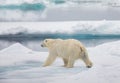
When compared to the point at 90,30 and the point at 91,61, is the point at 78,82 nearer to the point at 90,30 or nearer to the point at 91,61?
the point at 91,61

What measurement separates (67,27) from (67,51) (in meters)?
0.16

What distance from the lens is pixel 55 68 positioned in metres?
1.79

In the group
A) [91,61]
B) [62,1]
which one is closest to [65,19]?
[62,1]

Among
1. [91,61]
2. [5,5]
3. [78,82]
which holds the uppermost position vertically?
[5,5]

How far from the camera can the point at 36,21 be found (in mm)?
1849

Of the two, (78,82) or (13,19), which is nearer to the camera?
(78,82)

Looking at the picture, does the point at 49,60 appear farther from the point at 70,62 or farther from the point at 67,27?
the point at 67,27

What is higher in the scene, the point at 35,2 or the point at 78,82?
the point at 35,2

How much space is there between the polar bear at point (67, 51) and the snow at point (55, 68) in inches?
1.1

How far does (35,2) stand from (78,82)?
60 cm

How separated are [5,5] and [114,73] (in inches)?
33.0

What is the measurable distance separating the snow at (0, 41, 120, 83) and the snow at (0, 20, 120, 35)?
0.10 meters

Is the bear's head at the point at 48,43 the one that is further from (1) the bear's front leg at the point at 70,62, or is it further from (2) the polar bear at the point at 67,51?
(1) the bear's front leg at the point at 70,62

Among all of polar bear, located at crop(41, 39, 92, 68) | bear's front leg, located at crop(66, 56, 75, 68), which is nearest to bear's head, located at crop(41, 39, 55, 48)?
polar bear, located at crop(41, 39, 92, 68)
